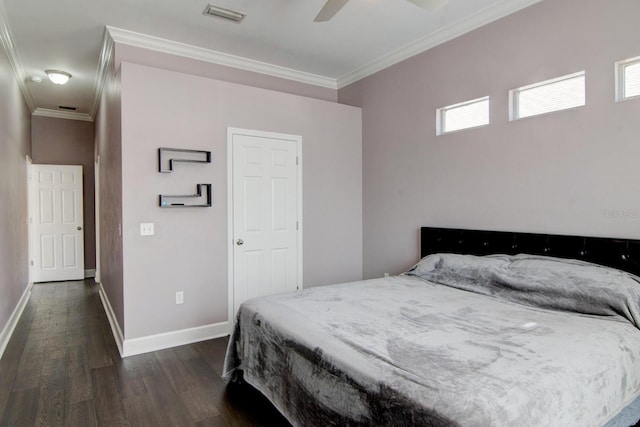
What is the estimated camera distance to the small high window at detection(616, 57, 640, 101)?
8.04 ft

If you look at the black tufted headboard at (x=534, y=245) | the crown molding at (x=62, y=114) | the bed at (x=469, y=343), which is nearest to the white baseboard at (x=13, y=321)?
the bed at (x=469, y=343)

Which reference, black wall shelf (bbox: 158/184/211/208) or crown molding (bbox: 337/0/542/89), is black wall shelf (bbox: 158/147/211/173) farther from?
crown molding (bbox: 337/0/542/89)

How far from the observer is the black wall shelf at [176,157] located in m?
3.35

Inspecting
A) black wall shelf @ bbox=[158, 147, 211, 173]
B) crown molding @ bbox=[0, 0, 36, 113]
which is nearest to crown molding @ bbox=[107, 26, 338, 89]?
crown molding @ bbox=[0, 0, 36, 113]

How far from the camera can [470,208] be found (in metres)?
3.40

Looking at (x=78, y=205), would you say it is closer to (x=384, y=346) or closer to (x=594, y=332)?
(x=384, y=346)

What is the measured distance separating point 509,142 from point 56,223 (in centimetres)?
705

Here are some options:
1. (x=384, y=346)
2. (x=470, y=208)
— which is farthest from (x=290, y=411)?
(x=470, y=208)

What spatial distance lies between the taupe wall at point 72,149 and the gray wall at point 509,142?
5.34m

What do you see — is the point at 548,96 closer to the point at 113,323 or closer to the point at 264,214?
the point at 264,214

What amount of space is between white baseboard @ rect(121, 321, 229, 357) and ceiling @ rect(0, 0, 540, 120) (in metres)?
2.78

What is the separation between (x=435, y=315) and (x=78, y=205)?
263 inches

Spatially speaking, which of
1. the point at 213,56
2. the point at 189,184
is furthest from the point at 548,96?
the point at 213,56

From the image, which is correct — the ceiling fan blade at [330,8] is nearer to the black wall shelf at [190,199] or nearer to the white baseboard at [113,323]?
the black wall shelf at [190,199]
